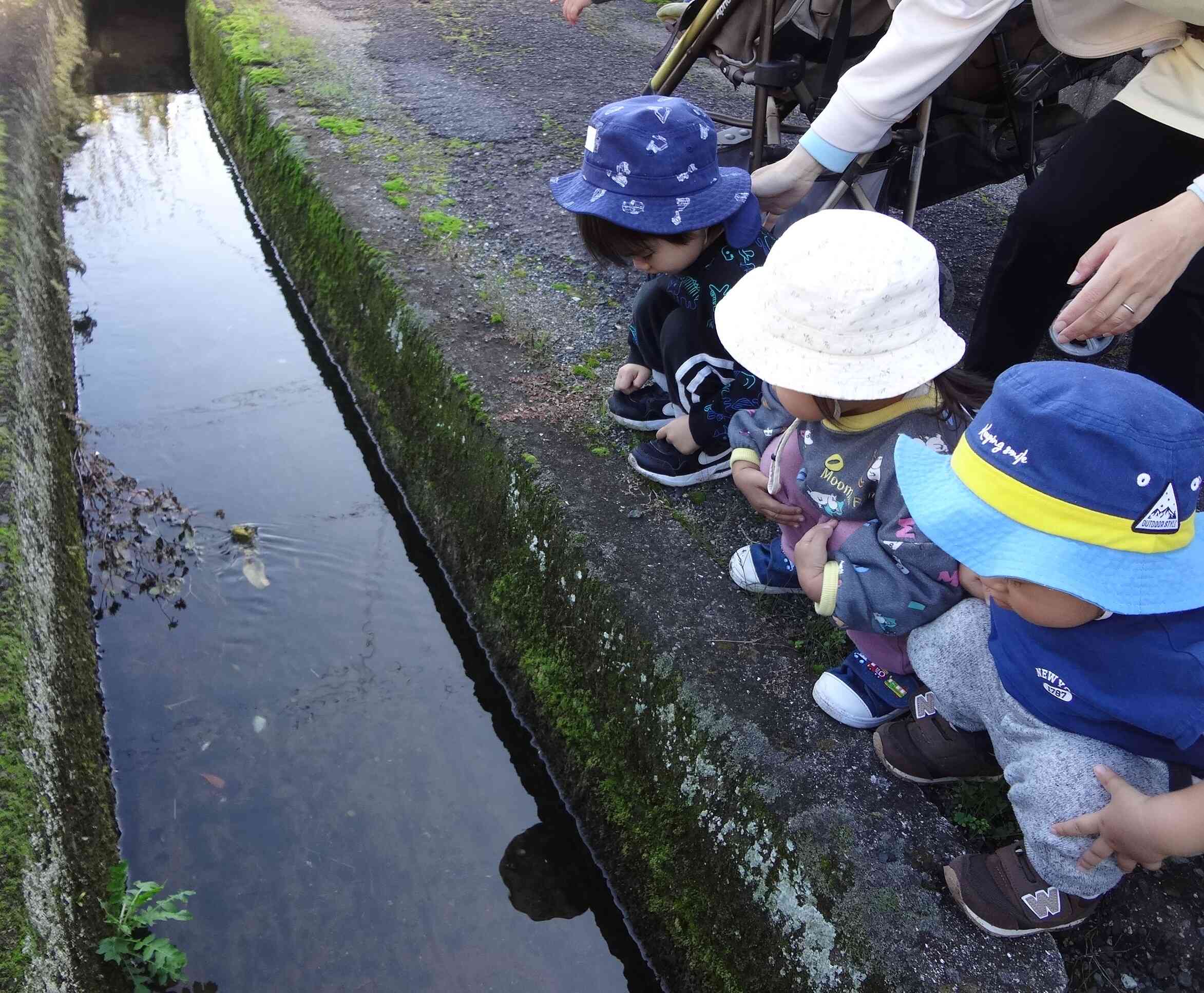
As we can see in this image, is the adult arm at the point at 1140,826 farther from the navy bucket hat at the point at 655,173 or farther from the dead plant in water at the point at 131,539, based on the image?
the dead plant in water at the point at 131,539

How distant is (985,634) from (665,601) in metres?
0.73

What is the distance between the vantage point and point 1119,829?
139cm

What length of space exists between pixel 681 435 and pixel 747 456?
1.02ft

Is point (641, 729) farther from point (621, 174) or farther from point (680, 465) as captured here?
point (621, 174)

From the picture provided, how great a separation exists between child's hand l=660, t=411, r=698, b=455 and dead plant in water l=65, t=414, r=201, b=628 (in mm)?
1516

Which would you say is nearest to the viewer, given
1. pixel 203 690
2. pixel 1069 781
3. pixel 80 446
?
pixel 1069 781

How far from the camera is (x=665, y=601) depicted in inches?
86.5

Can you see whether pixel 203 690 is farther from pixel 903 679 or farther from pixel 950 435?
pixel 950 435

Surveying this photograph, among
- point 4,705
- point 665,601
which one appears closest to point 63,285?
point 4,705

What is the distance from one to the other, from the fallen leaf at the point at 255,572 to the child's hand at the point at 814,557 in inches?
69.4

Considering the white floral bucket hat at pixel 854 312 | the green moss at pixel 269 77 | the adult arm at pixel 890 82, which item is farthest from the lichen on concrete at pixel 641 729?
the green moss at pixel 269 77

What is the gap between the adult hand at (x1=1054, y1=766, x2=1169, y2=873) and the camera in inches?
53.9

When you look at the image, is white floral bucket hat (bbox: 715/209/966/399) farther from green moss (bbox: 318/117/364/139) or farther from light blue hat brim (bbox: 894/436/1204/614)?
green moss (bbox: 318/117/364/139)

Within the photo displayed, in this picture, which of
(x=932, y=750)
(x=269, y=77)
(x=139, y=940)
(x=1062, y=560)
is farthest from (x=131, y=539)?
(x=269, y=77)
